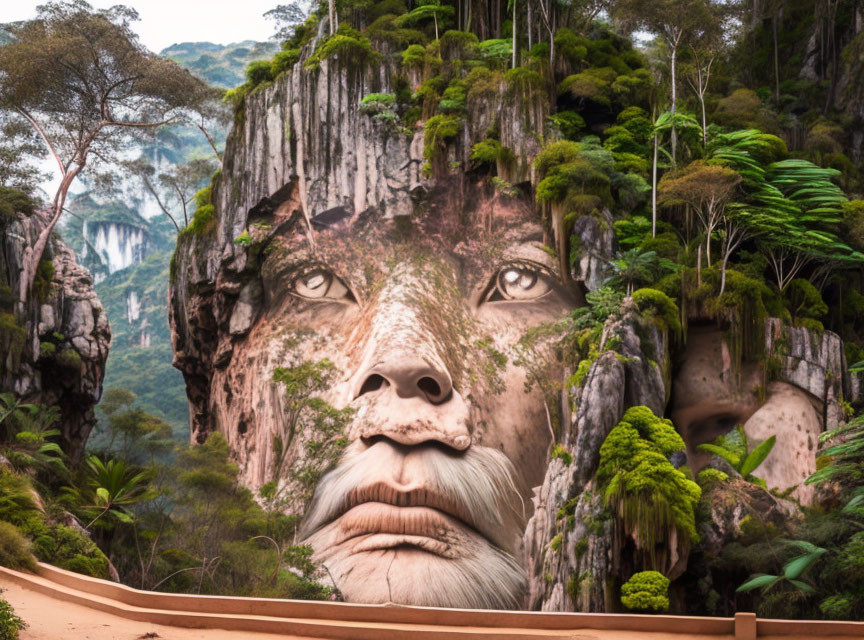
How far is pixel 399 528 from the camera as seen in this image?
16.8 metres

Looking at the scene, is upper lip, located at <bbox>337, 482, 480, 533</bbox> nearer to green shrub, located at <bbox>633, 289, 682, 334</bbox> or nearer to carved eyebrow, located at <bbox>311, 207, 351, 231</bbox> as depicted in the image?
green shrub, located at <bbox>633, 289, 682, 334</bbox>

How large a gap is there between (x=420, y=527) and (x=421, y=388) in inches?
119

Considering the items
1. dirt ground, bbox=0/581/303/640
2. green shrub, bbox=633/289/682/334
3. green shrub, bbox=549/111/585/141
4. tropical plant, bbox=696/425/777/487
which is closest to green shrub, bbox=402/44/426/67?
green shrub, bbox=549/111/585/141

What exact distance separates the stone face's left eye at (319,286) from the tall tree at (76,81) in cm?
672

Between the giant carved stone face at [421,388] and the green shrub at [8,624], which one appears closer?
the green shrub at [8,624]

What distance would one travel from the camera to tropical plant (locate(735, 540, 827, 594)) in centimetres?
1456

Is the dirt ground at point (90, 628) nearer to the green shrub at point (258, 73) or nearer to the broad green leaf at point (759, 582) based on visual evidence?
the broad green leaf at point (759, 582)

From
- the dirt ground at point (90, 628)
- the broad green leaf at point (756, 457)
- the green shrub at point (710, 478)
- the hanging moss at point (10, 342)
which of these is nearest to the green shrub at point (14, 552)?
the dirt ground at point (90, 628)

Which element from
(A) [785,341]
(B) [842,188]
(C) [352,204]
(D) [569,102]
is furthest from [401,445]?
(B) [842,188]

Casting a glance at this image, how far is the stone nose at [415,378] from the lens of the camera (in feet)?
60.2

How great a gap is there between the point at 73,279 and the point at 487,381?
491 inches

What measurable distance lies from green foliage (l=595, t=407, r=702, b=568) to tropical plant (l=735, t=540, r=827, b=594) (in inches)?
47.6

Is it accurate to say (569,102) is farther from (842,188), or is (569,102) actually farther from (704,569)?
(704,569)

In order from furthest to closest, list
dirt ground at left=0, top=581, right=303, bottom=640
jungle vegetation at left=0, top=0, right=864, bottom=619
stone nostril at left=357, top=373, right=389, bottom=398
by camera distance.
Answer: stone nostril at left=357, top=373, right=389, bottom=398
jungle vegetation at left=0, top=0, right=864, bottom=619
dirt ground at left=0, top=581, right=303, bottom=640
